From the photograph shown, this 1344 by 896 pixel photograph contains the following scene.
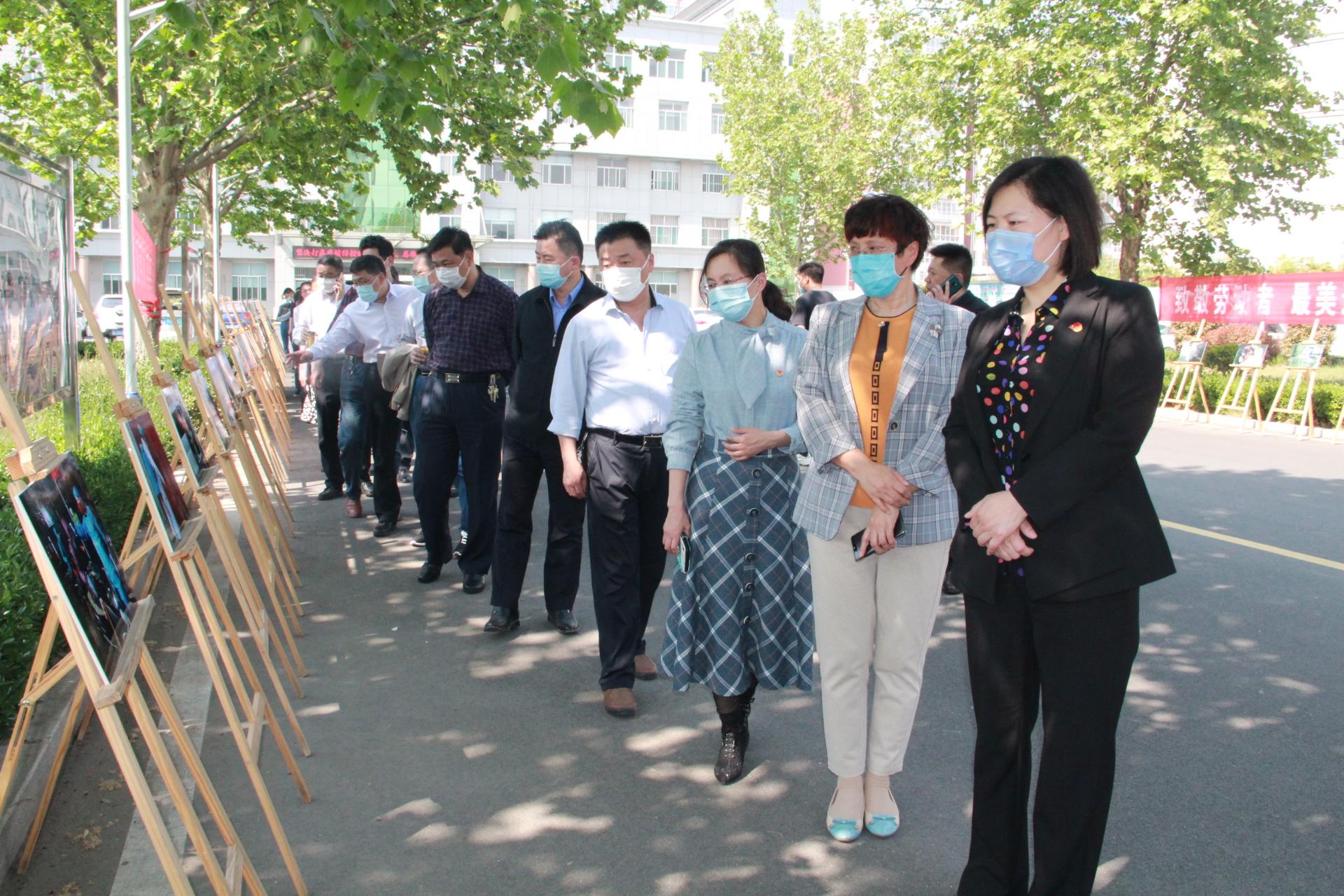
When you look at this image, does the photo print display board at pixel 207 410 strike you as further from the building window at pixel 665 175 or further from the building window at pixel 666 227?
the building window at pixel 666 227

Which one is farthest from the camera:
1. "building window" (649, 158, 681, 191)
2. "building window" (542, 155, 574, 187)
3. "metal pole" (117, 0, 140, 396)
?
"building window" (649, 158, 681, 191)

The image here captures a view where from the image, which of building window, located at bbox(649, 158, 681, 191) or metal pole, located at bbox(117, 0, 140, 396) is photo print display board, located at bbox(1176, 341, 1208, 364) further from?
building window, located at bbox(649, 158, 681, 191)

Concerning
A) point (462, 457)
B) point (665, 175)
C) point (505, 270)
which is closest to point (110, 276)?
point (505, 270)

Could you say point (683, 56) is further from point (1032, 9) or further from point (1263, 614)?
point (1263, 614)

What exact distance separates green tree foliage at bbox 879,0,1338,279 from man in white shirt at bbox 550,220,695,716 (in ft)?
52.9

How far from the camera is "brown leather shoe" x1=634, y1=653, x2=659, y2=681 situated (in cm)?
530

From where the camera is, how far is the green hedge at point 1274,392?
1669 cm

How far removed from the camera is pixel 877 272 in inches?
140

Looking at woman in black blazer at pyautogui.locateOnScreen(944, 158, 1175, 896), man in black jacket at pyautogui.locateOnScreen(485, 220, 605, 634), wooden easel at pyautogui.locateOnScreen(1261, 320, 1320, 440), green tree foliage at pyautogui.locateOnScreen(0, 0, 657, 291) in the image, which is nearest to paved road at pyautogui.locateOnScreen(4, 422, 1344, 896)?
man in black jacket at pyautogui.locateOnScreen(485, 220, 605, 634)

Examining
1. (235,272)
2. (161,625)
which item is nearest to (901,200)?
(161,625)

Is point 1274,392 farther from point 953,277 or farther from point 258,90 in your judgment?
point 258,90

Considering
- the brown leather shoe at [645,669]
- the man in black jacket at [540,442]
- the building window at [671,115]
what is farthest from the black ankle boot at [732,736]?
the building window at [671,115]

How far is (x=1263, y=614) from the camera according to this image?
6.38 metres

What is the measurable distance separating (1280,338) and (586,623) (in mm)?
27463
